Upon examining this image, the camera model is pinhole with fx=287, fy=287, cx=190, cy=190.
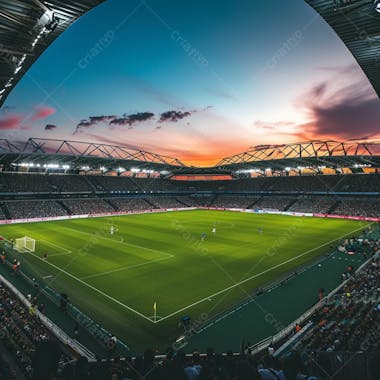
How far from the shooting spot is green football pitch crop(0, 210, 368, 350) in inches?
724

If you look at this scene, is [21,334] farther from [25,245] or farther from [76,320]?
[25,245]

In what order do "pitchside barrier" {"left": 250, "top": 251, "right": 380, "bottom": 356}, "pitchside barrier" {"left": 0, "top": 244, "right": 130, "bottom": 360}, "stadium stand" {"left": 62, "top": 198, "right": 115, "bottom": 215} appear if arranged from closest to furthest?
1. "pitchside barrier" {"left": 250, "top": 251, "right": 380, "bottom": 356}
2. "pitchside barrier" {"left": 0, "top": 244, "right": 130, "bottom": 360}
3. "stadium stand" {"left": 62, "top": 198, "right": 115, "bottom": 215}

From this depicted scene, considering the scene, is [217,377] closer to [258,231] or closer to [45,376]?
[45,376]

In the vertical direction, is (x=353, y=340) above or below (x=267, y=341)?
above

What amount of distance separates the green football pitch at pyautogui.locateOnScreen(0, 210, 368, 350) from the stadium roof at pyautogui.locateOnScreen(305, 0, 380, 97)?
1610 cm

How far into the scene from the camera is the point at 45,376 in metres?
3.16

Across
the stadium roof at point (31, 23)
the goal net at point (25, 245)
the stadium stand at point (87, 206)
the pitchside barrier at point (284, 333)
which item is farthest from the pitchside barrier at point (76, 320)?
the stadium stand at point (87, 206)

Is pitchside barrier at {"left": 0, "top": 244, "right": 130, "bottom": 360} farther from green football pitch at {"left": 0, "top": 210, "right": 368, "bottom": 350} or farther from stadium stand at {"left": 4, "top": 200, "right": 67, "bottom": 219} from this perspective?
stadium stand at {"left": 4, "top": 200, "right": 67, "bottom": 219}

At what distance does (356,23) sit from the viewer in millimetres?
10133

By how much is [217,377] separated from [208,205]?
95.7 meters

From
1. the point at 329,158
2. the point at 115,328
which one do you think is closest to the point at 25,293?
the point at 115,328

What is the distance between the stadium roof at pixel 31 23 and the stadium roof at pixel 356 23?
26.6 ft

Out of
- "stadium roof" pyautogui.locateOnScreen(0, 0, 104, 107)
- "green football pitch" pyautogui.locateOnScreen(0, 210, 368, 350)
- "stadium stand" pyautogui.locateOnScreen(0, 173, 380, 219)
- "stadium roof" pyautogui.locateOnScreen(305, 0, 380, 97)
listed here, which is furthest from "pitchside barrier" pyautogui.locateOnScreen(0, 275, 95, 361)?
"stadium stand" pyautogui.locateOnScreen(0, 173, 380, 219)

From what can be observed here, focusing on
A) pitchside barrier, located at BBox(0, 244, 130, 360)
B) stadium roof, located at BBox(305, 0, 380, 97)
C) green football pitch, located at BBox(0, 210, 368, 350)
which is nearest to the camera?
stadium roof, located at BBox(305, 0, 380, 97)
